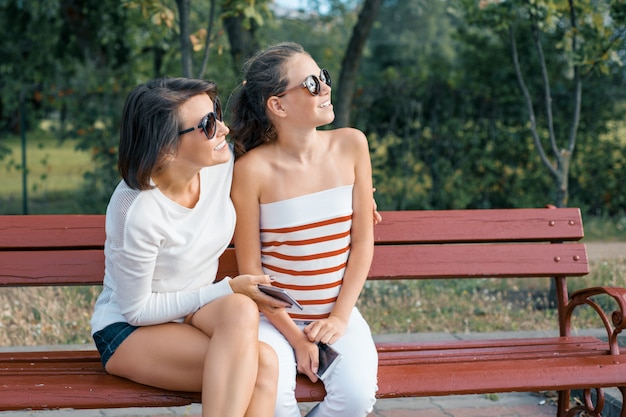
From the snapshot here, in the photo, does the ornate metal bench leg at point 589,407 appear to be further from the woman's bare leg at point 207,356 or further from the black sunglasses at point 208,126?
the black sunglasses at point 208,126

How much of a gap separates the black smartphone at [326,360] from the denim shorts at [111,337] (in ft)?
2.08

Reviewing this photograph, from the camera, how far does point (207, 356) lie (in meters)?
2.77

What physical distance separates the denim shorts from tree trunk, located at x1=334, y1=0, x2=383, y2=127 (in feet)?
17.7

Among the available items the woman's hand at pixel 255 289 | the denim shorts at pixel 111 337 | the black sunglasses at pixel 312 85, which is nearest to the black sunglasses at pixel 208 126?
the black sunglasses at pixel 312 85

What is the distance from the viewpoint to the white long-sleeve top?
9.39 ft

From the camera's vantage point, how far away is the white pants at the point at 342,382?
294 cm

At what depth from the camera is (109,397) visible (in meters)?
2.91

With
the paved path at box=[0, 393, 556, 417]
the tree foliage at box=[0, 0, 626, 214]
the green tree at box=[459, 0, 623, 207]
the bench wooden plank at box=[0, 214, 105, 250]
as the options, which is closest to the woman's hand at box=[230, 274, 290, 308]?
the bench wooden plank at box=[0, 214, 105, 250]

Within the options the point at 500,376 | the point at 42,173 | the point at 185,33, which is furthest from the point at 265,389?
the point at 42,173

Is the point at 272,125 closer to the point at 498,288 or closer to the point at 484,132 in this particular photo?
the point at 498,288

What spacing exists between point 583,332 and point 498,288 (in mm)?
1687

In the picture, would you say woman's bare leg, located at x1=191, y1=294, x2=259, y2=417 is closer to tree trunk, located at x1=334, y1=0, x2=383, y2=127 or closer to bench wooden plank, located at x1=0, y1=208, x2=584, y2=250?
bench wooden plank, located at x1=0, y1=208, x2=584, y2=250

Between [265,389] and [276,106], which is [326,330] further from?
[276,106]

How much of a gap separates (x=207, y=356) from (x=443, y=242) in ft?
4.60
